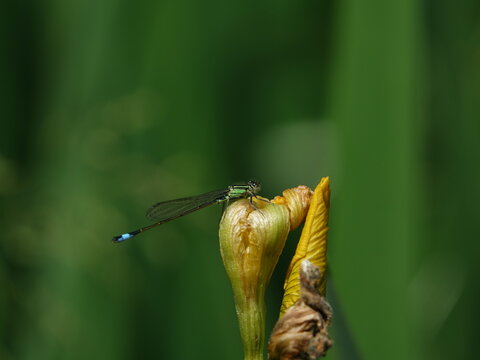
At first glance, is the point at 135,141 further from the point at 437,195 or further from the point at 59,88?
the point at 437,195

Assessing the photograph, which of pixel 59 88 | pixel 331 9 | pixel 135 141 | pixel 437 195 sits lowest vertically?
pixel 437 195

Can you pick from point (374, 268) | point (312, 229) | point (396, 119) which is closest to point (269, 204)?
point (312, 229)

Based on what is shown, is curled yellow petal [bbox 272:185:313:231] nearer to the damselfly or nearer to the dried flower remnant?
the dried flower remnant

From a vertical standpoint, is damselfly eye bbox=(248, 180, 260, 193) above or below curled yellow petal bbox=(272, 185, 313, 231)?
below

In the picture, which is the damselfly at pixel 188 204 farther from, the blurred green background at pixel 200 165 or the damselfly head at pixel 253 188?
the blurred green background at pixel 200 165

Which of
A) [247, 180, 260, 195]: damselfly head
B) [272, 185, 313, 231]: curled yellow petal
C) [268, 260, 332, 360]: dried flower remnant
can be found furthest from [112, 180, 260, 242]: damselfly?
[268, 260, 332, 360]: dried flower remnant

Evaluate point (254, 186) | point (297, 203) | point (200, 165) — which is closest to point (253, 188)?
point (254, 186)
